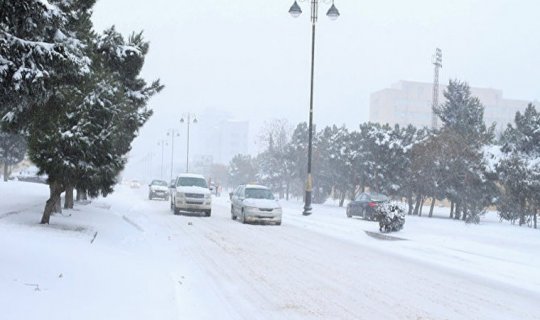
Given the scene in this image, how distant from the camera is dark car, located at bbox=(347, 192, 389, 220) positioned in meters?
31.0

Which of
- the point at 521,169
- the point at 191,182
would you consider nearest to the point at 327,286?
the point at 191,182

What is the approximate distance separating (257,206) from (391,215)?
18.7 ft

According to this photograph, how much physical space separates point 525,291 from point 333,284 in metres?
3.62

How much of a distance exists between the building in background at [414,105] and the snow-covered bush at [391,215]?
143562 millimetres

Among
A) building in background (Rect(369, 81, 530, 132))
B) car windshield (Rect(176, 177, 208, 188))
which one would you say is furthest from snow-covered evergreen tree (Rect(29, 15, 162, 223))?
building in background (Rect(369, 81, 530, 132))

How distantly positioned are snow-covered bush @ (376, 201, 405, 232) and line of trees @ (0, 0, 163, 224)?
9597mm

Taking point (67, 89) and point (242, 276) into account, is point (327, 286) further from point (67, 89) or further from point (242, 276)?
point (67, 89)

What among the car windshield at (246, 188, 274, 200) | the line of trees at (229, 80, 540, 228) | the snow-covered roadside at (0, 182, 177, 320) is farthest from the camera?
the line of trees at (229, 80, 540, 228)

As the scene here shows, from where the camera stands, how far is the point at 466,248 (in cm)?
1777

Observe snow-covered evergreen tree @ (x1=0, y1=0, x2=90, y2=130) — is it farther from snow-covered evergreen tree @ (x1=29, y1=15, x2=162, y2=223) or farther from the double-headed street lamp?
the double-headed street lamp

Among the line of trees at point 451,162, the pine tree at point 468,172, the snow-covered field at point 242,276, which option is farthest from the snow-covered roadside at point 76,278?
the pine tree at point 468,172

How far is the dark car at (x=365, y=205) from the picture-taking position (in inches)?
1220

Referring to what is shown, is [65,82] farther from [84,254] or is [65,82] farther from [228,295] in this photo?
[228,295]

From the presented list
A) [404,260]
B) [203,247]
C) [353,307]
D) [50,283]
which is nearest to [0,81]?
[50,283]
